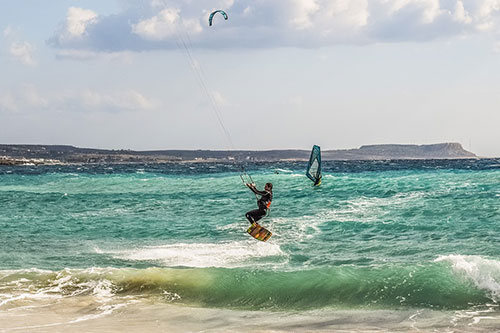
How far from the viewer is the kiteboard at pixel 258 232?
15828 millimetres

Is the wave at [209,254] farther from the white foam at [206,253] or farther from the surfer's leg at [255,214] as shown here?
the surfer's leg at [255,214]

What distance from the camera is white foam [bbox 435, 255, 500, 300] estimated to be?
1230 cm

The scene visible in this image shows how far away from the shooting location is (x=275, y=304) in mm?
12203

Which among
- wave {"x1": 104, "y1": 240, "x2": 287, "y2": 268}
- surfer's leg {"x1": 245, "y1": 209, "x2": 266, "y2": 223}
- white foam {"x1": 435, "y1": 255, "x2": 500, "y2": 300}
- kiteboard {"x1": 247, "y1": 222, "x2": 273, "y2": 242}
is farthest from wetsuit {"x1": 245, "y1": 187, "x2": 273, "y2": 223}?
white foam {"x1": 435, "y1": 255, "x2": 500, "y2": 300}

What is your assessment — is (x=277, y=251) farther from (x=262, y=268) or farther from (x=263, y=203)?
(x=262, y=268)

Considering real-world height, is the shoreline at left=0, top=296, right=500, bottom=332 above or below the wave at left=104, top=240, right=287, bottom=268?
below

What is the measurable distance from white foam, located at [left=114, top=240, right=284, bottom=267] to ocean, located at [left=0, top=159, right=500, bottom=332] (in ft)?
0.15

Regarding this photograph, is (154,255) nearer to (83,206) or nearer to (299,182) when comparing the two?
(83,206)

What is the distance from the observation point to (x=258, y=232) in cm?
1594

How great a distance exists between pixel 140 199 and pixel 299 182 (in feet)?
32.1

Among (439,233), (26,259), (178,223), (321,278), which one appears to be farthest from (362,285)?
(178,223)

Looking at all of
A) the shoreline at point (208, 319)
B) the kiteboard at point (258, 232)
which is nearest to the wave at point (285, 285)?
the shoreline at point (208, 319)

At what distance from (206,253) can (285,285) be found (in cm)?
430

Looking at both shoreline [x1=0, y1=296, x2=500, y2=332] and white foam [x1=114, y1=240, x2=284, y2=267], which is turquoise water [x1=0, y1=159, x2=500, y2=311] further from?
shoreline [x1=0, y1=296, x2=500, y2=332]
